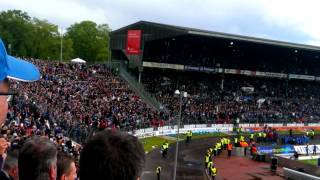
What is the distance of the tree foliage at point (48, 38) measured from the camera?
80.4 m

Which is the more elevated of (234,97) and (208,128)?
(234,97)

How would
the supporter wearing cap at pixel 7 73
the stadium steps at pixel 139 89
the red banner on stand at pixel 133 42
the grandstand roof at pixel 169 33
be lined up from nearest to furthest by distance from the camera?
1. the supporter wearing cap at pixel 7 73
2. the stadium steps at pixel 139 89
3. the grandstand roof at pixel 169 33
4. the red banner on stand at pixel 133 42

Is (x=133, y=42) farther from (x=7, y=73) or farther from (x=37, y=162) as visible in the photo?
(x=7, y=73)

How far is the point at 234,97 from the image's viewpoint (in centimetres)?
6159

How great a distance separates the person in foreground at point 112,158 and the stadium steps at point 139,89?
46.4 meters

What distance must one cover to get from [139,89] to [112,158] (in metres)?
49.9

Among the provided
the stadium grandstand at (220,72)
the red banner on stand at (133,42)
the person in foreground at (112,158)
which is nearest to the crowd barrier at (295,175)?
the stadium grandstand at (220,72)

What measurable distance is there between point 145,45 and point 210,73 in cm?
1147

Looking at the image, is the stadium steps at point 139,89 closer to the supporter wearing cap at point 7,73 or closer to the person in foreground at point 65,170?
the person in foreground at point 65,170

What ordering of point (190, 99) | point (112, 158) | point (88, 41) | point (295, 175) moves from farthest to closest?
point (88, 41)
point (190, 99)
point (295, 175)
point (112, 158)

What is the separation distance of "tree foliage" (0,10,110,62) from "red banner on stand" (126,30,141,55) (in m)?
21.3

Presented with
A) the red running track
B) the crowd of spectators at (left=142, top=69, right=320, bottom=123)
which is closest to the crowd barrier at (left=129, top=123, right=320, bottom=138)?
the crowd of spectators at (left=142, top=69, right=320, bottom=123)

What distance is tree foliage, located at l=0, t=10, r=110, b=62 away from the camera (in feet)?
264

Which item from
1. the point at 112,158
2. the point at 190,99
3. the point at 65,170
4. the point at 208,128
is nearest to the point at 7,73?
the point at 112,158
